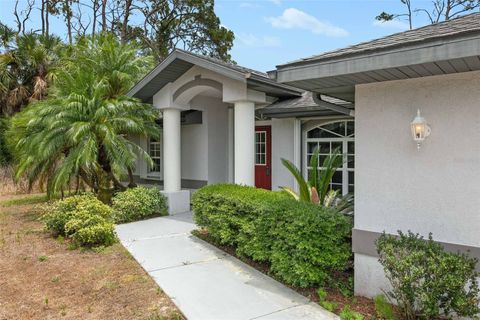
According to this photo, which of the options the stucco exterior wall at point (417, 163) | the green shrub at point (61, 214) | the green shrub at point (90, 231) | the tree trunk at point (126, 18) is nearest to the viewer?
the stucco exterior wall at point (417, 163)

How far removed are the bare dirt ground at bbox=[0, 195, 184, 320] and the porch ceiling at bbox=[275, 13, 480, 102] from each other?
379 centimetres

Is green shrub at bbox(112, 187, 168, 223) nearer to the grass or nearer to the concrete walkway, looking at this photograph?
the concrete walkway

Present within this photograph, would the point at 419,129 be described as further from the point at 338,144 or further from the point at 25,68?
the point at 25,68

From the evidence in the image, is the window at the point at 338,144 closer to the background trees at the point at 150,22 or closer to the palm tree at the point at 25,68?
the palm tree at the point at 25,68

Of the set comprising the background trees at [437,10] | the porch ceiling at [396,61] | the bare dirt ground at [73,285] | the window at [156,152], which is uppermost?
the background trees at [437,10]

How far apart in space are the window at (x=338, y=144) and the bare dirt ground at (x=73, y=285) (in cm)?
608

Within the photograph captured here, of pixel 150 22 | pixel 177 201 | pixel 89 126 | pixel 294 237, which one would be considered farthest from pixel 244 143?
pixel 150 22

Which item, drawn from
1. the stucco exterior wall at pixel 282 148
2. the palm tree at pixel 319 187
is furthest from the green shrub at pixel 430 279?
the stucco exterior wall at pixel 282 148

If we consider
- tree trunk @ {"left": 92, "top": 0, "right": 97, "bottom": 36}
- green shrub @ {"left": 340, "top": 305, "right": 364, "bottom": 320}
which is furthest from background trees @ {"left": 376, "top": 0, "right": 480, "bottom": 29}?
green shrub @ {"left": 340, "top": 305, "right": 364, "bottom": 320}

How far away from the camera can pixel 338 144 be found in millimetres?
10680

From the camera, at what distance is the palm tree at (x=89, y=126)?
1084 centimetres

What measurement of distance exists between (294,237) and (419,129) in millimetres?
2300

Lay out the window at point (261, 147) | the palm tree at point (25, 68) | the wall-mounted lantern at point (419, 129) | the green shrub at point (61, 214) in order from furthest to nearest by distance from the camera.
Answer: the palm tree at point (25, 68), the window at point (261, 147), the green shrub at point (61, 214), the wall-mounted lantern at point (419, 129)

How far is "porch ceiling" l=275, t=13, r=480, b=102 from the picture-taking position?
397 cm
